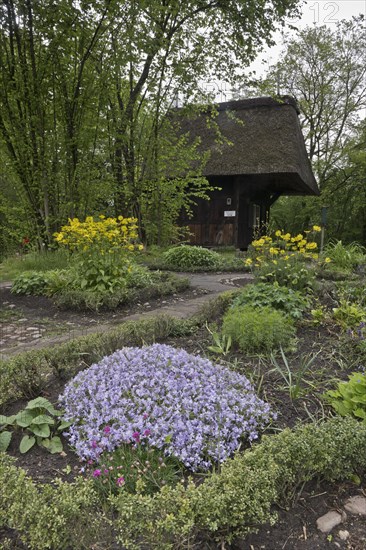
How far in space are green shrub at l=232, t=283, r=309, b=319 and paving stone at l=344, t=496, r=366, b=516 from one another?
192 cm

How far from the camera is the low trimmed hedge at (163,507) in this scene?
1.15 metres

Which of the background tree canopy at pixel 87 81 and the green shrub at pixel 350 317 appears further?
the background tree canopy at pixel 87 81

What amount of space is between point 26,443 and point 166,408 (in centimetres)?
63

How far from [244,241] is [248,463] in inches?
526

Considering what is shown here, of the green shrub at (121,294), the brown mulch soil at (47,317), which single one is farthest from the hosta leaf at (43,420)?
the green shrub at (121,294)

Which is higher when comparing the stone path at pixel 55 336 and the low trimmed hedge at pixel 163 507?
the low trimmed hedge at pixel 163 507

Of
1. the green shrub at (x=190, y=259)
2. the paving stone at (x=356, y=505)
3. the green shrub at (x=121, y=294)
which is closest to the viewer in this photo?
the paving stone at (x=356, y=505)

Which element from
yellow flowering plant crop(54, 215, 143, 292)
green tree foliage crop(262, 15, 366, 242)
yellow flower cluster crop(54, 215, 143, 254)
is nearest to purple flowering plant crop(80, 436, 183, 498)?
yellow flowering plant crop(54, 215, 143, 292)

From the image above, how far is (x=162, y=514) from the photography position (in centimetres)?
116

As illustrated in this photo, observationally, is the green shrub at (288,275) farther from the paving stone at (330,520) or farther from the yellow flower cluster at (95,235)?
the paving stone at (330,520)

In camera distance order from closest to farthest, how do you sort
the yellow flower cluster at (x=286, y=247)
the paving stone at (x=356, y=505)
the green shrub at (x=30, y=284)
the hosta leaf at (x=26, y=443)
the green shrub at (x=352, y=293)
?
the paving stone at (x=356, y=505), the hosta leaf at (x=26, y=443), the green shrub at (x=352, y=293), the yellow flower cluster at (x=286, y=247), the green shrub at (x=30, y=284)

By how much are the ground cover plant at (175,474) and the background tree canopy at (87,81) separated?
4.71 metres

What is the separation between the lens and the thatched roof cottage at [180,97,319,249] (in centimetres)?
1326

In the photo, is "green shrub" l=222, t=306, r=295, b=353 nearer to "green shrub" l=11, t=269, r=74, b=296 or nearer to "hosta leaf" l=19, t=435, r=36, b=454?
"hosta leaf" l=19, t=435, r=36, b=454
